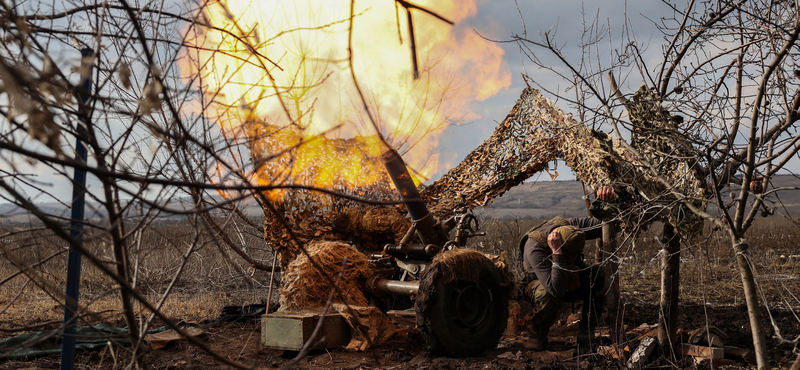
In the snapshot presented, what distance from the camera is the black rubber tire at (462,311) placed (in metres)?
6.23

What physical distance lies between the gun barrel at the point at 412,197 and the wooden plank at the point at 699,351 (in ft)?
10.8

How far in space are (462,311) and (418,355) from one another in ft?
2.54

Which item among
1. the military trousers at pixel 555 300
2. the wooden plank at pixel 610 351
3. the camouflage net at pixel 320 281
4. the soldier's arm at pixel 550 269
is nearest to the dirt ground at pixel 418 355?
the wooden plank at pixel 610 351

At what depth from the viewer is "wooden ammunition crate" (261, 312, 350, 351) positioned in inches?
253

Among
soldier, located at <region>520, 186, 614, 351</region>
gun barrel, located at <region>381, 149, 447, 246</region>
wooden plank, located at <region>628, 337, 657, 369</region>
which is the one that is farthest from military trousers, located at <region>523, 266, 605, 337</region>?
gun barrel, located at <region>381, 149, 447, 246</region>

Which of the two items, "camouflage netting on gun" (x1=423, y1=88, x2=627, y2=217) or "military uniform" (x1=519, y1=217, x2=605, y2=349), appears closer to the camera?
"military uniform" (x1=519, y1=217, x2=605, y2=349)

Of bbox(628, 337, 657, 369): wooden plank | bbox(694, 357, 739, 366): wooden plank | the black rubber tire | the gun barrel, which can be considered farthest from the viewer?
the gun barrel

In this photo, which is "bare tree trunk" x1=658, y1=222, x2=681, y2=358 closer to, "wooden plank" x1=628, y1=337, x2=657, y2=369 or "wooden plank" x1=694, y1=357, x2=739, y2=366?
"wooden plank" x1=628, y1=337, x2=657, y2=369

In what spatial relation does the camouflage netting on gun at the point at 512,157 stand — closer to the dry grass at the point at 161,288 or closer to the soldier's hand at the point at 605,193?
the soldier's hand at the point at 605,193

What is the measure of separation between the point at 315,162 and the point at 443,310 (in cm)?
333

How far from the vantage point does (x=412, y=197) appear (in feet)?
22.7

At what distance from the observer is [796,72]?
365 centimetres

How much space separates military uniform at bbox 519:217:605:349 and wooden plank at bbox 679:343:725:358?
958 millimetres

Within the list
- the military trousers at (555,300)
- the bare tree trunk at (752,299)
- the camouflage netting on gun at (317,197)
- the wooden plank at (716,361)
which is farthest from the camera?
the camouflage netting on gun at (317,197)
